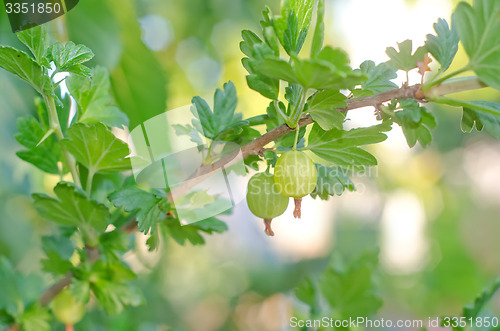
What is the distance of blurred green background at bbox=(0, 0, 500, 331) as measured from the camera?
700mm

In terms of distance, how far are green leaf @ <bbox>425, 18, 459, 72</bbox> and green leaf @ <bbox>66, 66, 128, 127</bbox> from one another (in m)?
0.26

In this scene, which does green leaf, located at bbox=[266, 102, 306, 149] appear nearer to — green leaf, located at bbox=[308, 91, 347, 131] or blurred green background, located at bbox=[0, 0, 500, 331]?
green leaf, located at bbox=[308, 91, 347, 131]

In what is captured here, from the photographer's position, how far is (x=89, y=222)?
15.0 inches

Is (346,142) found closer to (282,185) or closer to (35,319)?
(282,185)

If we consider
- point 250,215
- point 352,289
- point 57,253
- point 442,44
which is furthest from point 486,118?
point 250,215

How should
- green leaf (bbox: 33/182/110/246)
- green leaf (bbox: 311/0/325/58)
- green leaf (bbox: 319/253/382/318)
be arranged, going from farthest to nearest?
green leaf (bbox: 319/253/382/318), green leaf (bbox: 33/182/110/246), green leaf (bbox: 311/0/325/58)

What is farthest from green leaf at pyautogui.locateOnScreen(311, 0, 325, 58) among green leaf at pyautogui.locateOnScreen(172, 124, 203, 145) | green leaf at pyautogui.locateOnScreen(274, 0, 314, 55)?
green leaf at pyautogui.locateOnScreen(172, 124, 203, 145)

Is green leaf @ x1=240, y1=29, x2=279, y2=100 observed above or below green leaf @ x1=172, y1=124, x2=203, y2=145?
above

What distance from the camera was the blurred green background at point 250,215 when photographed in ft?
2.30

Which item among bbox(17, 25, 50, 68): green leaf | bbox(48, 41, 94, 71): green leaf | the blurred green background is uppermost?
bbox(17, 25, 50, 68): green leaf

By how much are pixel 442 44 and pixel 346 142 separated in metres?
0.09

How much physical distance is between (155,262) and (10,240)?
0.30 metres

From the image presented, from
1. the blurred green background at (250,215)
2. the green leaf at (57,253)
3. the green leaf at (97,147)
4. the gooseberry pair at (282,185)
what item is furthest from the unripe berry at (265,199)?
the blurred green background at (250,215)

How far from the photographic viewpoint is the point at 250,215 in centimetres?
132
